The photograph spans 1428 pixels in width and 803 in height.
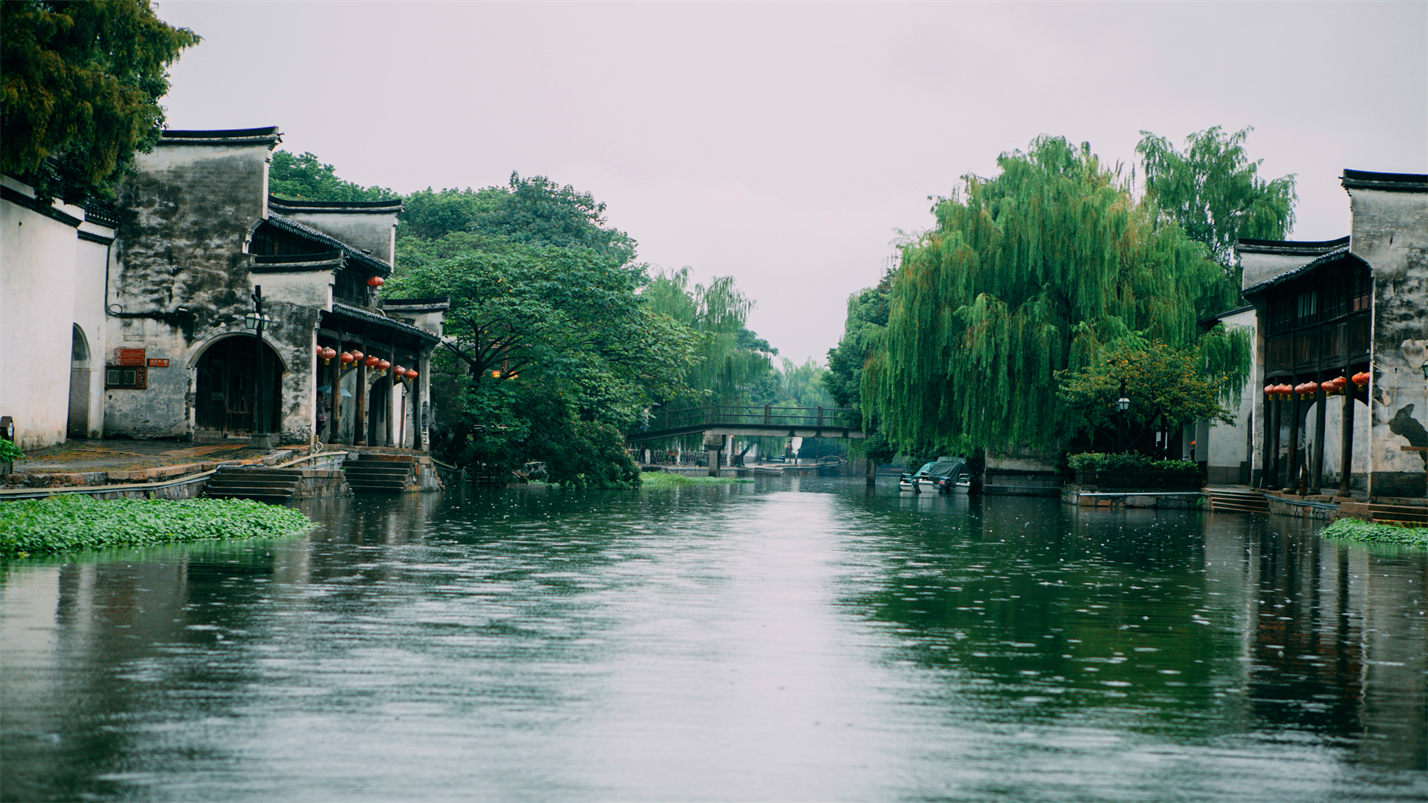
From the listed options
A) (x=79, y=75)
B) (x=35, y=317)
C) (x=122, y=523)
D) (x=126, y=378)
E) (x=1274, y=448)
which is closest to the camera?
(x=122, y=523)

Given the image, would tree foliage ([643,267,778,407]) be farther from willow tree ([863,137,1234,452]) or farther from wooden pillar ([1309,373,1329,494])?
wooden pillar ([1309,373,1329,494])

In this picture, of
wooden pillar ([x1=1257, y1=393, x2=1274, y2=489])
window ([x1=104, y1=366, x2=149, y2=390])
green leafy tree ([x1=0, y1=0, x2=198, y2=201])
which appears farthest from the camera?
wooden pillar ([x1=1257, y1=393, x2=1274, y2=489])

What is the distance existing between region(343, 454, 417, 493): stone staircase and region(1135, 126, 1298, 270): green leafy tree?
28.3 meters

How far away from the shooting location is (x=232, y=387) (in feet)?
98.6

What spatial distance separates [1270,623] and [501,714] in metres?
6.17

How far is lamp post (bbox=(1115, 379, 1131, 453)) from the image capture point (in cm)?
2869

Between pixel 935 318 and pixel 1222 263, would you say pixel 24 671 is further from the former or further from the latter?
pixel 1222 263

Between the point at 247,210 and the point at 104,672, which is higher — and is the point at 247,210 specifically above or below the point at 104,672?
above

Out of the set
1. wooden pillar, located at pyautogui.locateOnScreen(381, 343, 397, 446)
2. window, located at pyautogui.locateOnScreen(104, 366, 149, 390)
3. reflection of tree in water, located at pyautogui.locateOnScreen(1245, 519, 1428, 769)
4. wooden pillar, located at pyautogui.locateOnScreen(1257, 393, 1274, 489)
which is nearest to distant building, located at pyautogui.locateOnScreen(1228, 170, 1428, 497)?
wooden pillar, located at pyautogui.locateOnScreen(1257, 393, 1274, 489)

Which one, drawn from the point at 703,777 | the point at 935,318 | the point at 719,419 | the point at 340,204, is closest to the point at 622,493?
the point at 935,318

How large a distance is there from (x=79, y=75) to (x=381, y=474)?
1265cm

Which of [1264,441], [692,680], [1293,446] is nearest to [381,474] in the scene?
[1293,446]

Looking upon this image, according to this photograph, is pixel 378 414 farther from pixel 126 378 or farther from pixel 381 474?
pixel 126 378

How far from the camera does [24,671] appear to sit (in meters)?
5.69
